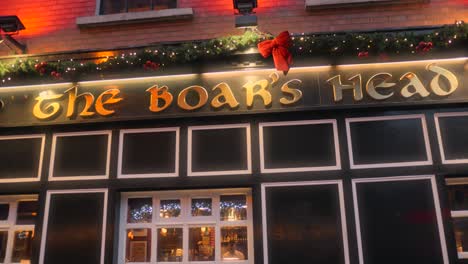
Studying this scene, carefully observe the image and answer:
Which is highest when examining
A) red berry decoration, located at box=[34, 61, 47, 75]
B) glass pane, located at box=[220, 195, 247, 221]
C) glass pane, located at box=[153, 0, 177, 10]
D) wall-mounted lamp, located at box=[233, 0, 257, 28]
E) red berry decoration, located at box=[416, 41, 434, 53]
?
glass pane, located at box=[153, 0, 177, 10]

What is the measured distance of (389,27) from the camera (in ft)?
21.5

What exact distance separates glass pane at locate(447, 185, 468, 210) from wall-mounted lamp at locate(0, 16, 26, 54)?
7153mm

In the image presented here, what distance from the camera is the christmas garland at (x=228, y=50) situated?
602 centimetres

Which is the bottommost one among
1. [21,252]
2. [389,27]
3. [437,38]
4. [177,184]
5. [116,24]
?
[21,252]

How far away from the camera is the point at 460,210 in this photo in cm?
582

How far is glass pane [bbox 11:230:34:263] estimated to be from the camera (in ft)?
21.0

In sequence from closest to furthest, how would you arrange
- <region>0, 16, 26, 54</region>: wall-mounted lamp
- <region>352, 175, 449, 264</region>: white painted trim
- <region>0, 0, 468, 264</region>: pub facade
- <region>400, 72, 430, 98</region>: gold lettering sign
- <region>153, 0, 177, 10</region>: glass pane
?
1. <region>352, 175, 449, 264</region>: white painted trim
2. <region>0, 0, 468, 264</region>: pub facade
3. <region>400, 72, 430, 98</region>: gold lettering sign
4. <region>0, 16, 26, 54</region>: wall-mounted lamp
5. <region>153, 0, 177, 10</region>: glass pane

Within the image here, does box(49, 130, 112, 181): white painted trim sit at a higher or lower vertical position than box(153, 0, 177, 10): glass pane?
lower

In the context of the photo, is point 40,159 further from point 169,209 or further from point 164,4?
point 164,4

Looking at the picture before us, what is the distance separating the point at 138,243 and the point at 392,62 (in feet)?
15.3

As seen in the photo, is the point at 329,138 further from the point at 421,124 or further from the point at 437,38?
the point at 437,38

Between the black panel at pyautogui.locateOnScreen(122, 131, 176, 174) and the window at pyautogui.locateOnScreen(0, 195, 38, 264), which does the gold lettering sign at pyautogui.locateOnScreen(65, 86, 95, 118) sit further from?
the window at pyautogui.locateOnScreen(0, 195, 38, 264)

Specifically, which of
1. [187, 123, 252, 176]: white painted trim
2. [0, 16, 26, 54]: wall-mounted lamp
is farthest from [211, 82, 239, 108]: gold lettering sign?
[0, 16, 26, 54]: wall-mounted lamp

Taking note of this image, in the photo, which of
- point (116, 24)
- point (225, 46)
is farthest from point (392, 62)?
point (116, 24)
